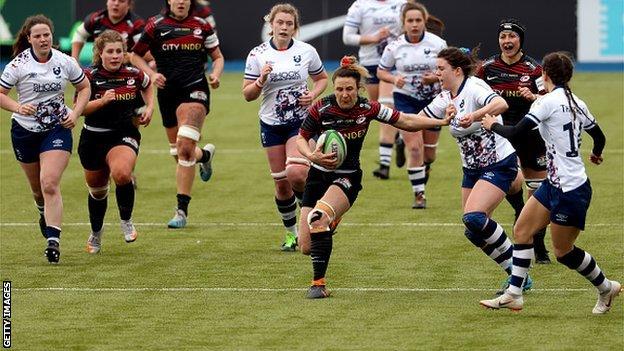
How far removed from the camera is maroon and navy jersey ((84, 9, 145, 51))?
60.9 ft

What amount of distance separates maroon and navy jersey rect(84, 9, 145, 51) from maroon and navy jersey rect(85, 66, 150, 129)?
3758 mm

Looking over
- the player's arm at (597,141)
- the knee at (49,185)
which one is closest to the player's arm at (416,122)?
the player's arm at (597,141)

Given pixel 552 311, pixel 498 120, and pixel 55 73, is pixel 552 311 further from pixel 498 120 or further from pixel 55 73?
pixel 55 73

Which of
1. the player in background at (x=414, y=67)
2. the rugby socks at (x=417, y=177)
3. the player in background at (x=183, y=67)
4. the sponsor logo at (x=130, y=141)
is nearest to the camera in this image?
the sponsor logo at (x=130, y=141)

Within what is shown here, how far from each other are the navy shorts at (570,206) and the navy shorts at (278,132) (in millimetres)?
3947

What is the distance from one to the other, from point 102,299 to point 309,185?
6.56 ft

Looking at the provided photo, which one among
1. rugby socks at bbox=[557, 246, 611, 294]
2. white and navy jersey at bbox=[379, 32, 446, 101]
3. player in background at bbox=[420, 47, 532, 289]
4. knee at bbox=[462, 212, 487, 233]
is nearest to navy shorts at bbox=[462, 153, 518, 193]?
player in background at bbox=[420, 47, 532, 289]

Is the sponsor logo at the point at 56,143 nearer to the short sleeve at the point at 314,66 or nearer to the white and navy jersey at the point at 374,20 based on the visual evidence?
the short sleeve at the point at 314,66

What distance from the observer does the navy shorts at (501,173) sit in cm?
1227

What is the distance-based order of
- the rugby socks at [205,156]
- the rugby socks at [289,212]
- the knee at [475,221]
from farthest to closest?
1. the rugby socks at [205,156]
2. the rugby socks at [289,212]
3. the knee at [475,221]

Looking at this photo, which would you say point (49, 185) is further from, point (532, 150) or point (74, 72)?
point (532, 150)

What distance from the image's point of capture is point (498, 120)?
11.7 meters

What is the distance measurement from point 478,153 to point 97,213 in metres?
4.31

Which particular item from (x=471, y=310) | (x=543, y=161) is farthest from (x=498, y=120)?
(x=543, y=161)
